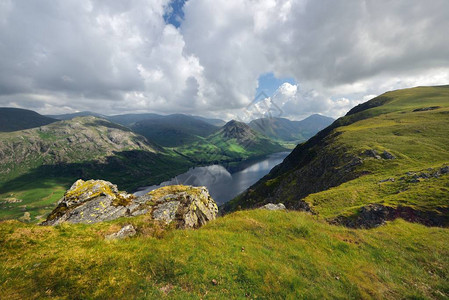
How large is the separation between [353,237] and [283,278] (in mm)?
10479

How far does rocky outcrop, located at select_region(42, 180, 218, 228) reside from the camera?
A: 22.1 metres

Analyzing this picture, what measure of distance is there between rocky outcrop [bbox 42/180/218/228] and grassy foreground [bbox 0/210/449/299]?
6777 millimetres

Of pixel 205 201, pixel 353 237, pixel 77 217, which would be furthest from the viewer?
pixel 205 201

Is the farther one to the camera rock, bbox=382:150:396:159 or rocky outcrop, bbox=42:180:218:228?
rock, bbox=382:150:396:159

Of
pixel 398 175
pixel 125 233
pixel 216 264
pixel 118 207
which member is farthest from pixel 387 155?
pixel 118 207

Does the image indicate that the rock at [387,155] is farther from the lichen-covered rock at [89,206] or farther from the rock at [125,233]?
the lichen-covered rock at [89,206]

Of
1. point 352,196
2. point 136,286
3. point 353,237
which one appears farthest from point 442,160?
point 136,286

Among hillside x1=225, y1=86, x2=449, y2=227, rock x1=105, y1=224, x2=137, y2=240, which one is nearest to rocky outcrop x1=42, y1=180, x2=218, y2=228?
rock x1=105, y1=224, x2=137, y2=240

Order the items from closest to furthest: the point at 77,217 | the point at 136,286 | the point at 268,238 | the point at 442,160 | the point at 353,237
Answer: the point at 136,286, the point at 268,238, the point at 353,237, the point at 77,217, the point at 442,160

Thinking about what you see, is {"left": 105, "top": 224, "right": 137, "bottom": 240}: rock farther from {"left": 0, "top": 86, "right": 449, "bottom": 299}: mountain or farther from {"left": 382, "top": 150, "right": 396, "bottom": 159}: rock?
{"left": 382, "top": 150, "right": 396, "bottom": 159}: rock

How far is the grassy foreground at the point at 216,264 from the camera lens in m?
9.20

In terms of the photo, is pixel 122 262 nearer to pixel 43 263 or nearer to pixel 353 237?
pixel 43 263

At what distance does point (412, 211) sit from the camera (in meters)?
26.0

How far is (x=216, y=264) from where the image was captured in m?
11.8
